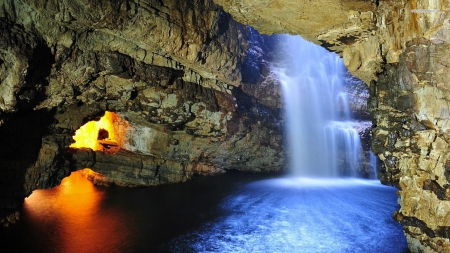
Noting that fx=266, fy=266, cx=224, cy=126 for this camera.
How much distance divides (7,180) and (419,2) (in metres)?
14.6

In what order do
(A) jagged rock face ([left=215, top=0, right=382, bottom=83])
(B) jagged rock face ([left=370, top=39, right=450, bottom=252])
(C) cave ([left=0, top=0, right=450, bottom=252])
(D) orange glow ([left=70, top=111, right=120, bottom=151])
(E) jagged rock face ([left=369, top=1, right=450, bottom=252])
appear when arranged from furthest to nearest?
(D) orange glow ([left=70, top=111, right=120, bottom=151]) < (A) jagged rock face ([left=215, top=0, right=382, bottom=83]) < (C) cave ([left=0, top=0, right=450, bottom=252]) < (B) jagged rock face ([left=370, top=39, right=450, bottom=252]) < (E) jagged rock face ([left=369, top=1, right=450, bottom=252])

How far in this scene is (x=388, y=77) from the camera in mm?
6941

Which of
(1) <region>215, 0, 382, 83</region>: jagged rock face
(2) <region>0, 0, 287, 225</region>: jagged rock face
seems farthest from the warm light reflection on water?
(1) <region>215, 0, 382, 83</region>: jagged rock face

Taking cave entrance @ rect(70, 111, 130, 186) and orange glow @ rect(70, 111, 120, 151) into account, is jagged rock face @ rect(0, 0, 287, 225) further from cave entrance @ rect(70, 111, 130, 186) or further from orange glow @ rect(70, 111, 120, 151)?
orange glow @ rect(70, 111, 120, 151)

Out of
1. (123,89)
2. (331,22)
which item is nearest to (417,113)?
(331,22)

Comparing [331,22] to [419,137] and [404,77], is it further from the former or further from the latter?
[419,137]

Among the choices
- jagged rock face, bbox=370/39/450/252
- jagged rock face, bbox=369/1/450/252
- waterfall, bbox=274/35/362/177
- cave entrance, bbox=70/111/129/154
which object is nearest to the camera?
jagged rock face, bbox=369/1/450/252

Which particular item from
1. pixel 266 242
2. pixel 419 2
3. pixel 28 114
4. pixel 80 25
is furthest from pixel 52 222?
pixel 419 2

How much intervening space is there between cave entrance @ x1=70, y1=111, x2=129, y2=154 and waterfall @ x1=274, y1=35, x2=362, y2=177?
13.3 meters

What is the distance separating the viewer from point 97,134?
19344mm

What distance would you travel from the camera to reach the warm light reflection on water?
8.66 meters

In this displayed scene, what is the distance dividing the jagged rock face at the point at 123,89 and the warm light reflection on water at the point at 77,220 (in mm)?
1228

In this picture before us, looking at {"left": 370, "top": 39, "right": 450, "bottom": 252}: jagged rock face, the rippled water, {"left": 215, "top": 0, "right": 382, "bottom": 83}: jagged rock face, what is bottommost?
the rippled water

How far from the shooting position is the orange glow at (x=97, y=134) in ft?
59.1
